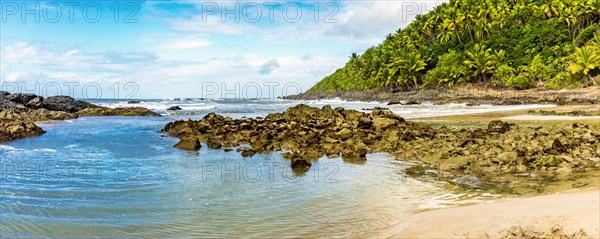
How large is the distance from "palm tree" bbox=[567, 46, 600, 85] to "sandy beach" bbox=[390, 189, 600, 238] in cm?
5901

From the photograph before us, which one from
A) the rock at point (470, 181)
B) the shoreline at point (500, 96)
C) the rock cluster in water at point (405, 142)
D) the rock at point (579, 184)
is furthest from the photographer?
the shoreline at point (500, 96)

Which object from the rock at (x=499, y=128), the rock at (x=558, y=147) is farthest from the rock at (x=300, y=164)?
the rock at (x=499, y=128)

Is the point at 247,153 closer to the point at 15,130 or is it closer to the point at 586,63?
the point at 15,130

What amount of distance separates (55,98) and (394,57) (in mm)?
65603

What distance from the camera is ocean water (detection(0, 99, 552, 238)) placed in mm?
6520

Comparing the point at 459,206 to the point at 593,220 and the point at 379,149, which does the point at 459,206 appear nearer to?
the point at 593,220

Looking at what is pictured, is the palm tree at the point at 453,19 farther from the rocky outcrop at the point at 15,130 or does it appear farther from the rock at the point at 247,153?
the rock at the point at 247,153

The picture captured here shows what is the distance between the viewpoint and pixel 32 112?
107 feet

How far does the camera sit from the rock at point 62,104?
126 ft

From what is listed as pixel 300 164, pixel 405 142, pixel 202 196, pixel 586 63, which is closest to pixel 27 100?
pixel 300 164

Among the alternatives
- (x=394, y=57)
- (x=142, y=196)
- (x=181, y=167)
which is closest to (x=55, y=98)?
(x=181, y=167)

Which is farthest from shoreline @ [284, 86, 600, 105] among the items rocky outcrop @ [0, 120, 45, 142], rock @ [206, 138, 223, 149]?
rocky outcrop @ [0, 120, 45, 142]

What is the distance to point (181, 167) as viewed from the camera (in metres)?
12.3

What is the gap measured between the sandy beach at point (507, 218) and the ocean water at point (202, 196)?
0.60 m
